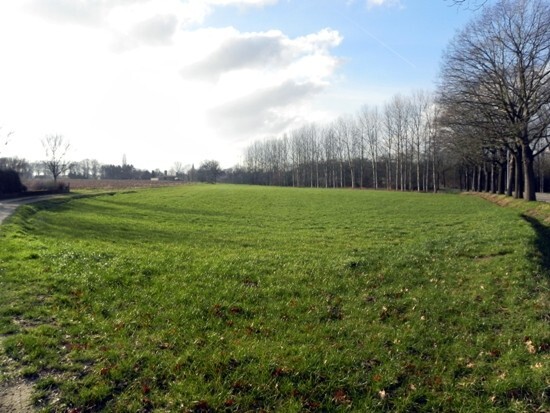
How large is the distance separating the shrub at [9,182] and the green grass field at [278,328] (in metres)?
32.2

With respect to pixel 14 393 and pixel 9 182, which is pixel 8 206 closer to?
pixel 9 182

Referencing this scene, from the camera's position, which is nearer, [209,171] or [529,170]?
[529,170]

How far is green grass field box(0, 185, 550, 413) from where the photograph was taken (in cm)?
468

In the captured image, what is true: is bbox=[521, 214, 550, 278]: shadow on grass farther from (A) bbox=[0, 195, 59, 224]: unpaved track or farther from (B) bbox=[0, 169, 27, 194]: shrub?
(B) bbox=[0, 169, 27, 194]: shrub

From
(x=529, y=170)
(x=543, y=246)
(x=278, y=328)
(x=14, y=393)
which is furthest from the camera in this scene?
(x=529, y=170)

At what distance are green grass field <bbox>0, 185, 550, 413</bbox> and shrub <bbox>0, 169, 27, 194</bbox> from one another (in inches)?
1266

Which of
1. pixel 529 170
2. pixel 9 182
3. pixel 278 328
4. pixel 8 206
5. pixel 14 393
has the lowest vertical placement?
pixel 278 328

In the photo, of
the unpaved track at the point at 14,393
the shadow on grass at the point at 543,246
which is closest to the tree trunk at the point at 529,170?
the shadow on grass at the point at 543,246

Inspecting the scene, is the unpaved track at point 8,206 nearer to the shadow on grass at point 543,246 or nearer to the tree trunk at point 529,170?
the shadow on grass at point 543,246

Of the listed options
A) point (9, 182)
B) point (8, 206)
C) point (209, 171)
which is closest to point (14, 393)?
point (8, 206)

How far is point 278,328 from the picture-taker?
21.6ft

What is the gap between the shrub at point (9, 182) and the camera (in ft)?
128

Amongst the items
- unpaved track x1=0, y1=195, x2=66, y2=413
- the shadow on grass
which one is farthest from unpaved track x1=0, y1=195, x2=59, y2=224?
the shadow on grass

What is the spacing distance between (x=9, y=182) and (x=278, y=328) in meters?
43.3
